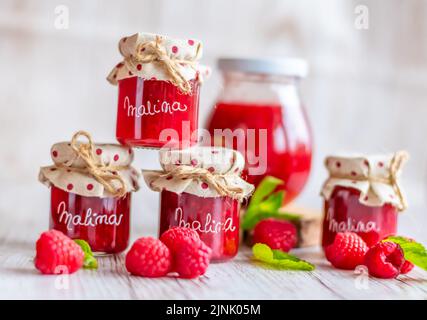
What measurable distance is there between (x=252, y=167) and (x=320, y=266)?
0.35m

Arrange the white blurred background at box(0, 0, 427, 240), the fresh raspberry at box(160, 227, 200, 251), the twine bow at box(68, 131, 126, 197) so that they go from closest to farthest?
the fresh raspberry at box(160, 227, 200, 251) → the twine bow at box(68, 131, 126, 197) → the white blurred background at box(0, 0, 427, 240)

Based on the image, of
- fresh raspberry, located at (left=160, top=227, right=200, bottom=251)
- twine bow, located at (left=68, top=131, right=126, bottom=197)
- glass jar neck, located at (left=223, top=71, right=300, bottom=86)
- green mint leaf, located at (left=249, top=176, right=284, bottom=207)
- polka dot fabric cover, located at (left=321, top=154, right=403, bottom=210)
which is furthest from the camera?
glass jar neck, located at (left=223, top=71, right=300, bottom=86)

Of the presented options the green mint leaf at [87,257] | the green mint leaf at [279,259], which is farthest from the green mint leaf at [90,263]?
the green mint leaf at [279,259]

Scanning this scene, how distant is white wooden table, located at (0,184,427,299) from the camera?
4.13 ft

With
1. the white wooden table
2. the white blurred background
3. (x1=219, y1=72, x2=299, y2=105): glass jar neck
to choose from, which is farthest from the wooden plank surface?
the white blurred background

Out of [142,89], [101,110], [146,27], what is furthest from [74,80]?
[142,89]

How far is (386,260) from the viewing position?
4.74ft

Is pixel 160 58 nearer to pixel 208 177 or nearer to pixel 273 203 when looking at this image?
pixel 208 177

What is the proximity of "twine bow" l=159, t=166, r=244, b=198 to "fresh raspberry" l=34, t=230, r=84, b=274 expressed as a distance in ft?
0.81

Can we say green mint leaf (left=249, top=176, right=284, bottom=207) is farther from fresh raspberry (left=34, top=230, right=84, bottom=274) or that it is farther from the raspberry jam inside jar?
fresh raspberry (left=34, top=230, right=84, bottom=274)

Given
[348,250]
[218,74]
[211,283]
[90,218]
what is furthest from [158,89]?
[218,74]

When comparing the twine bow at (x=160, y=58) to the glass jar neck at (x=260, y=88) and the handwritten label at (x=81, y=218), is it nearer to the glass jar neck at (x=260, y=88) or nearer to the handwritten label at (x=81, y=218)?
the handwritten label at (x=81, y=218)

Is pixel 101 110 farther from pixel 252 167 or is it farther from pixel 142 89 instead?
pixel 142 89
